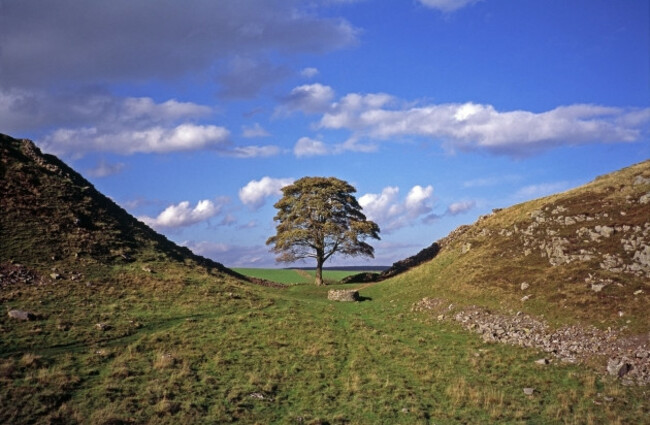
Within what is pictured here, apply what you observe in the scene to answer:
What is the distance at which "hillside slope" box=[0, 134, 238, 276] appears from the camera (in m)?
38.2

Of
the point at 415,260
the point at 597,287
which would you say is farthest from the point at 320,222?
the point at 597,287

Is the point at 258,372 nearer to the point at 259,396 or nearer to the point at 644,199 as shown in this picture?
the point at 259,396

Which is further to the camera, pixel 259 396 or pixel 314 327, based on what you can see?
pixel 314 327

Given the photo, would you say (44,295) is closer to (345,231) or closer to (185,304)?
(185,304)

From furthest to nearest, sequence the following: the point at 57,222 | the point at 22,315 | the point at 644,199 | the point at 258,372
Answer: the point at 57,222 → the point at 644,199 → the point at 22,315 → the point at 258,372

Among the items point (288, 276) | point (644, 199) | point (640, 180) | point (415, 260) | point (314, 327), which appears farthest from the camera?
point (288, 276)

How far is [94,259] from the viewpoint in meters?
40.1

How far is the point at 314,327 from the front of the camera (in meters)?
30.9

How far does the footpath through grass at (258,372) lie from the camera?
1800 centimetres

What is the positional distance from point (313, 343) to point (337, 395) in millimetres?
7194

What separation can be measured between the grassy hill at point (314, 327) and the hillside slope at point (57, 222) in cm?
23

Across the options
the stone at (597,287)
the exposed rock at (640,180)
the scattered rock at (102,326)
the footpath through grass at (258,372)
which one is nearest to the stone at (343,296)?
the footpath through grass at (258,372)

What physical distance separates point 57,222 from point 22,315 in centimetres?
2074

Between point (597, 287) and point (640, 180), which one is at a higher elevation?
point (640, 180)
